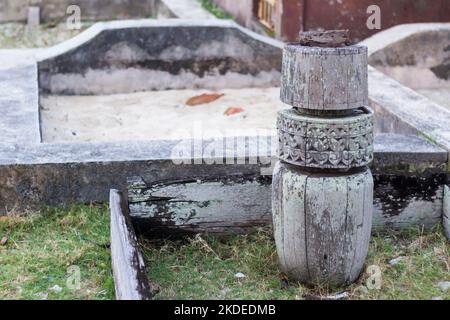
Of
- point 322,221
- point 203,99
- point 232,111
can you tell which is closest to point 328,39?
point 322,221

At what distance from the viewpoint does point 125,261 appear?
3426mm

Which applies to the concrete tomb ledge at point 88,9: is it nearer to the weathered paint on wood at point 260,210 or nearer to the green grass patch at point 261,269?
the weathered paint on wood at point 260,210

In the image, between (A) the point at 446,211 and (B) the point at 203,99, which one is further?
(B) the point at 203,99

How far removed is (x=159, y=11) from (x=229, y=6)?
1208mm

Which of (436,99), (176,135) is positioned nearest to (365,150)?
(176,135)

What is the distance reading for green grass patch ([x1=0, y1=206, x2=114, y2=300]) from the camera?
150 inches

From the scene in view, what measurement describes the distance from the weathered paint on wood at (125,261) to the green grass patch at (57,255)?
173 millimetres

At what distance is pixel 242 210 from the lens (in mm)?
4430

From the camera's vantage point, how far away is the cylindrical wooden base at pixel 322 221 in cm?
365

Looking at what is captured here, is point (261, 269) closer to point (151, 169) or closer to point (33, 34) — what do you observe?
point (151, 169)

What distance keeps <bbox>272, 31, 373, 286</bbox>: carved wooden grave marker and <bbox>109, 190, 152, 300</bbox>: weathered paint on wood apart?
73cm

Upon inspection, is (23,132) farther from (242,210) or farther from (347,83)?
(347,83)

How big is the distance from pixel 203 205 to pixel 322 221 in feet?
2.95

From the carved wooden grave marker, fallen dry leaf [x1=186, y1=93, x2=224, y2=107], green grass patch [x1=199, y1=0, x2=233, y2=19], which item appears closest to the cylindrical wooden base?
the carved wooden grave marker
